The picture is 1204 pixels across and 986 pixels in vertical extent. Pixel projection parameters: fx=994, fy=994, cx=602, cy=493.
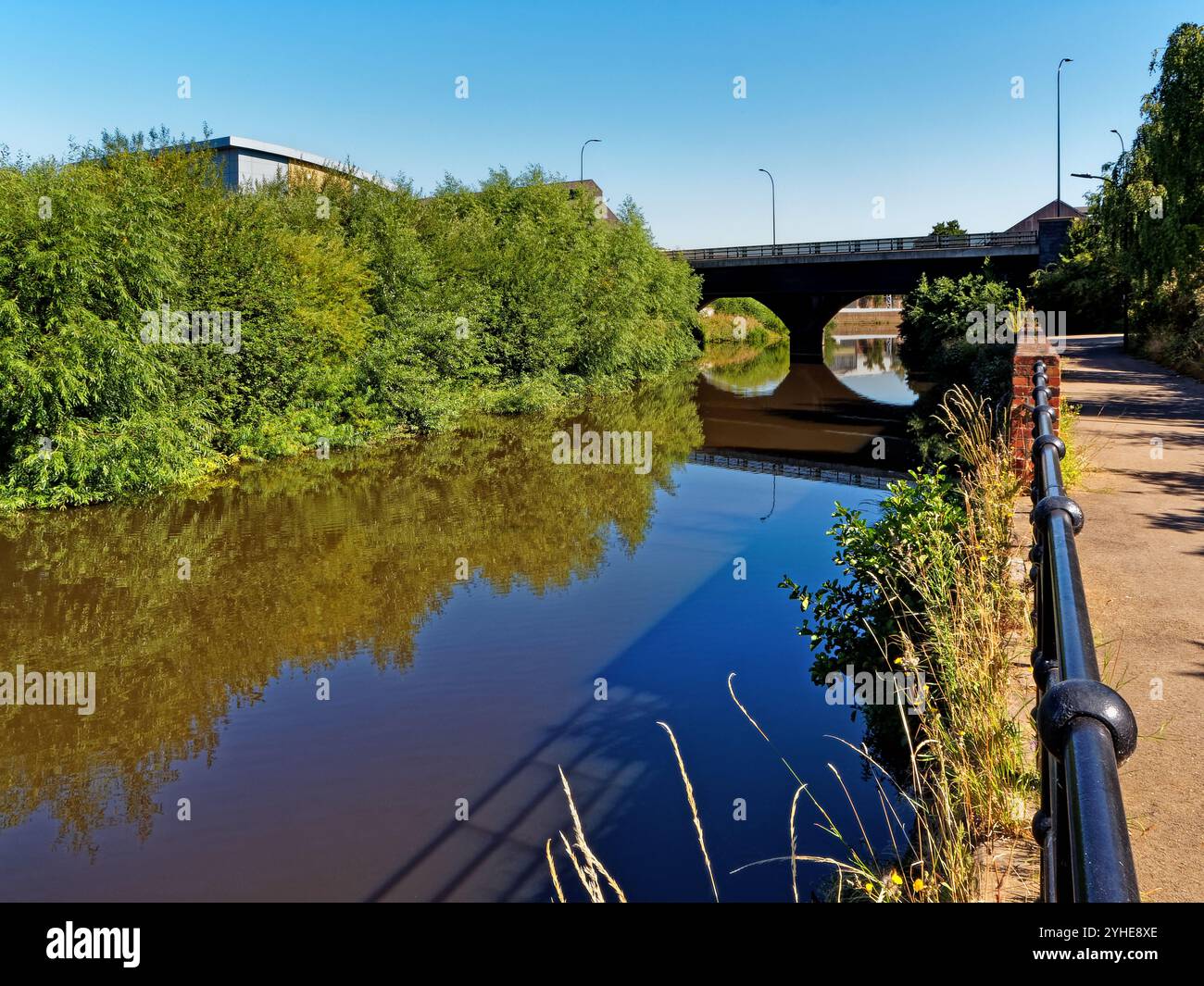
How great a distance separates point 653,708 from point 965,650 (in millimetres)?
4242

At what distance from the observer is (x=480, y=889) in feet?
21.0

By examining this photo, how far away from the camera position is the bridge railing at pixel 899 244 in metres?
46.7

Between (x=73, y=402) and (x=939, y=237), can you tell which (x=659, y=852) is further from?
(x=939, y=237)

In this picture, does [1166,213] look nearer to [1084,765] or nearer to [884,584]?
[884,584]

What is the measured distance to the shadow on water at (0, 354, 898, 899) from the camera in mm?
6883

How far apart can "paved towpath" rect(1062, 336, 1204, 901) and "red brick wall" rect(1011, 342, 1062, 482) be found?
67 centimetres

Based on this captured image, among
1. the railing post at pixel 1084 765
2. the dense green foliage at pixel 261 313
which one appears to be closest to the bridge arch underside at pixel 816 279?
the dense green foliage at pixel 261 313

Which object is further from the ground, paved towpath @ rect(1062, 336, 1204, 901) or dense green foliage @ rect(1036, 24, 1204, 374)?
dense green foliage @ rect(1036, 24, 1204, 374)

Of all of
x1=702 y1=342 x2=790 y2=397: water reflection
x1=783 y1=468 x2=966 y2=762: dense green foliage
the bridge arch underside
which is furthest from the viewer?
the bridge arch underside

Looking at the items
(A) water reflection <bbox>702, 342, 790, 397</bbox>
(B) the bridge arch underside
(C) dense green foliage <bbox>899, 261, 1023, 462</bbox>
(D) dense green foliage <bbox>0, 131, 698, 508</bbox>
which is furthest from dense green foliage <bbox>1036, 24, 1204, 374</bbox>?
(D) dense green foliage <bbox>0, 131, 698, 508</bbox>

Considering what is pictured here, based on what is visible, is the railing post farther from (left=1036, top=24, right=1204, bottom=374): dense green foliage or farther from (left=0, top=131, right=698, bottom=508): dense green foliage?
(left=1036, top=24, right=1204, bottom=374): dense green foliage

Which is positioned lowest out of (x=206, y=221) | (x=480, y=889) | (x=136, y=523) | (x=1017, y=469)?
(x=480, y=889)

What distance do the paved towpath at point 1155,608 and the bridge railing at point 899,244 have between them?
3556 centimetres
